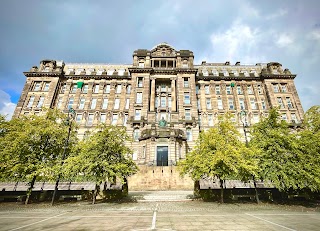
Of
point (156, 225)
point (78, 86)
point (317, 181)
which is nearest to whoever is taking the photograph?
point (156, 225)

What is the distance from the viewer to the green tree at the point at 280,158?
14000mm

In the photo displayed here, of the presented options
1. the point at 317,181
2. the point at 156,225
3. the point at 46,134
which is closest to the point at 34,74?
the point at 46,134

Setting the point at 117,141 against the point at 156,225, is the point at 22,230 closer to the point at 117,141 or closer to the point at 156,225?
the point at 156,225

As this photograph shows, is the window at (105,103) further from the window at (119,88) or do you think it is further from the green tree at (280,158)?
the green tree at (280,158)

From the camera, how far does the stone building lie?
37.2m

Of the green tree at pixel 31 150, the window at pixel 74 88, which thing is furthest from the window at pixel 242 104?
the window at pixel 74 88

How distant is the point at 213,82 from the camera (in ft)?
143

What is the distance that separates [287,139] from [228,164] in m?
6.47

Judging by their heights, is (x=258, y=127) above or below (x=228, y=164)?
above

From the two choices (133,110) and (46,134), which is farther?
(133,110)

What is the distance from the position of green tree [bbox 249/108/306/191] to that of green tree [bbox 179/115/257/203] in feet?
4.05

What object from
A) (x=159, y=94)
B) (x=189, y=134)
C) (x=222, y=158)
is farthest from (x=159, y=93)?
(x=222, y=158)

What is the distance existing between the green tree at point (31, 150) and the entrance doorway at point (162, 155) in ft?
50.6

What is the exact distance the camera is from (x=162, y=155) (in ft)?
92.9
